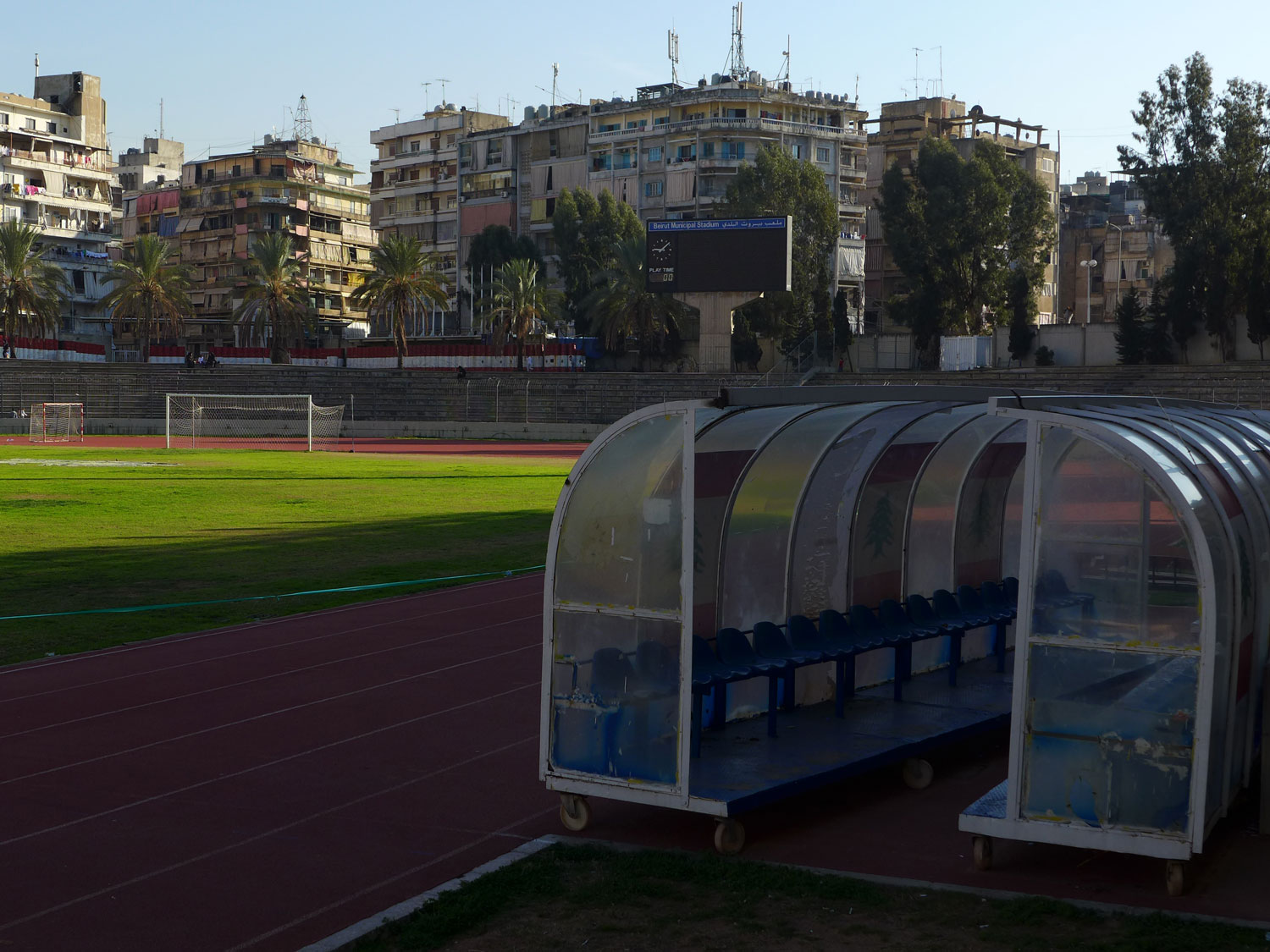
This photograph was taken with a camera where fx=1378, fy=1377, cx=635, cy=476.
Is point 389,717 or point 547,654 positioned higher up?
point 547,654

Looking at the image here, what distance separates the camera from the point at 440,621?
1536 centimetres

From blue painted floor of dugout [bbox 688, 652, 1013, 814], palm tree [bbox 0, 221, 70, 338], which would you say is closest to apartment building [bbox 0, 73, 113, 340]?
palm tree [bbox 0, 221, 70, 338]

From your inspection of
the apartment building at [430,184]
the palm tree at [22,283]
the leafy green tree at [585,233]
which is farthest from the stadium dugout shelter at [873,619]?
the apartment building at [430,184]

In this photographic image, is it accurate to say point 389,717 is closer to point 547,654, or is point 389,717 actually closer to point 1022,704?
point 547,654

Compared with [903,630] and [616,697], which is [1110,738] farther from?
[903,630]

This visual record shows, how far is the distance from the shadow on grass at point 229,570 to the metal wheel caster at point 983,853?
974cm

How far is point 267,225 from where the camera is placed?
116812mm

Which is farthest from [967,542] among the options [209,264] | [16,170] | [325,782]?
[209,264]

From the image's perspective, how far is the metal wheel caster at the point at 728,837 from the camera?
7.48 m

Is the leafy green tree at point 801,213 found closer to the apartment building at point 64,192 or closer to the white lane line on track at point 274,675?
the apartment building at point 64,192

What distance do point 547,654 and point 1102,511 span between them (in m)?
3.16

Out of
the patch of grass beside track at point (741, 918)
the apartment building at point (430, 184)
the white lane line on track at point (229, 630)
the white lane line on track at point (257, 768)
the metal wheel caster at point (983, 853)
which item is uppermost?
the apartment building at point (430, 184)

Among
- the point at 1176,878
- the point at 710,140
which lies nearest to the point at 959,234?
the point at 710,140

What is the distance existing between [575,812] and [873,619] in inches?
134
